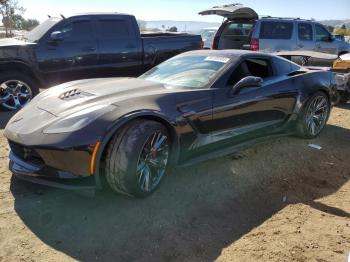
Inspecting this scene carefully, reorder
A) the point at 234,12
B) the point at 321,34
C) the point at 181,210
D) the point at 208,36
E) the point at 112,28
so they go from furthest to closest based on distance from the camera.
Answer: the point at 208,36, the point at 321,34, the point at 234,12, the point at 112,28, the point at 181,210

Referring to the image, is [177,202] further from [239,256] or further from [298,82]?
[298,82]

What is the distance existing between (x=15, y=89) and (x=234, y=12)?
6058 mm

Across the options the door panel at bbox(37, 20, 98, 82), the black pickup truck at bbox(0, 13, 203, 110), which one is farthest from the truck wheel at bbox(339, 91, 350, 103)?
the door panel at bbox(37, 20, 98, 82)

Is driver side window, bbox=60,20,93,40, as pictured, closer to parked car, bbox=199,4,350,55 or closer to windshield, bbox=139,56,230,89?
windshield, bbox=139,56,230,89

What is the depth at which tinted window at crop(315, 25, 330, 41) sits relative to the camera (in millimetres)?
11328

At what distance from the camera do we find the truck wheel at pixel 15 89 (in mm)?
6820

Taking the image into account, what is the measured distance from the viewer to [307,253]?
305 cm

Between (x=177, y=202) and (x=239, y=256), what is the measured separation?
95 cm

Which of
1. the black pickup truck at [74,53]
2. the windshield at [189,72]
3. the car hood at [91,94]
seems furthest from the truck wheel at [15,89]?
the windshield at [189,72]

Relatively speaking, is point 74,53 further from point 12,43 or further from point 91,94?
point 91,94

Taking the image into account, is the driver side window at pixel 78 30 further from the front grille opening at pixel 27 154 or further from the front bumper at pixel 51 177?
the front bumper at pixel 51 177

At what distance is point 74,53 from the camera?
24.2ft

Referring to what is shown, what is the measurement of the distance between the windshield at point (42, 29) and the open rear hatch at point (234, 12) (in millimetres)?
4752

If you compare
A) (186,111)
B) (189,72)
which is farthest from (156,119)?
(189,72)
